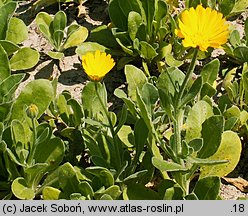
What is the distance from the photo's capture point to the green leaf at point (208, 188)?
10.5ft

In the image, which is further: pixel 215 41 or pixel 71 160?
pixel 71 160

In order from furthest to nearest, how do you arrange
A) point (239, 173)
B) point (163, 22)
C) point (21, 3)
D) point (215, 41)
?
1. point (21, 3)
2. point (163, 22)
3. point (239, 173)
4. point (215, 41)

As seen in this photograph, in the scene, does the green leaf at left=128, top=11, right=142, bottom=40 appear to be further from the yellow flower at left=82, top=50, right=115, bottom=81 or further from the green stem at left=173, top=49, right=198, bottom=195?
the green stem at left=173, top=49, right=198, bottom=195

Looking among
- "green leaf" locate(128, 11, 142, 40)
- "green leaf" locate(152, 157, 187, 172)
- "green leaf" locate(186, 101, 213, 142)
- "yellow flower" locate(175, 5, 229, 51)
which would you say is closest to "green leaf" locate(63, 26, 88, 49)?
"green leaf" locate(128, 11, 142, 40)

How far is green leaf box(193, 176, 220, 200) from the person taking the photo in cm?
321

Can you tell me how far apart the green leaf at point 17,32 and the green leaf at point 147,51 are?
769 mm

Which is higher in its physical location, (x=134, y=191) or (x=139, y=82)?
(x=139, y=82)

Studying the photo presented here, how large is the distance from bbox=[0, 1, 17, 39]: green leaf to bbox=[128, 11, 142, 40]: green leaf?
720 mm

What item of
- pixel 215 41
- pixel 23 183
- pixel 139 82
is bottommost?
pixel 23 183

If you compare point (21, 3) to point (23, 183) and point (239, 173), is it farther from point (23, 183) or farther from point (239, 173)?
point (239, 173)

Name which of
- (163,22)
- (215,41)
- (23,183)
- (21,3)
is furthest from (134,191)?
(21,3)

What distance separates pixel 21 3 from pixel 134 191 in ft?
6.64
